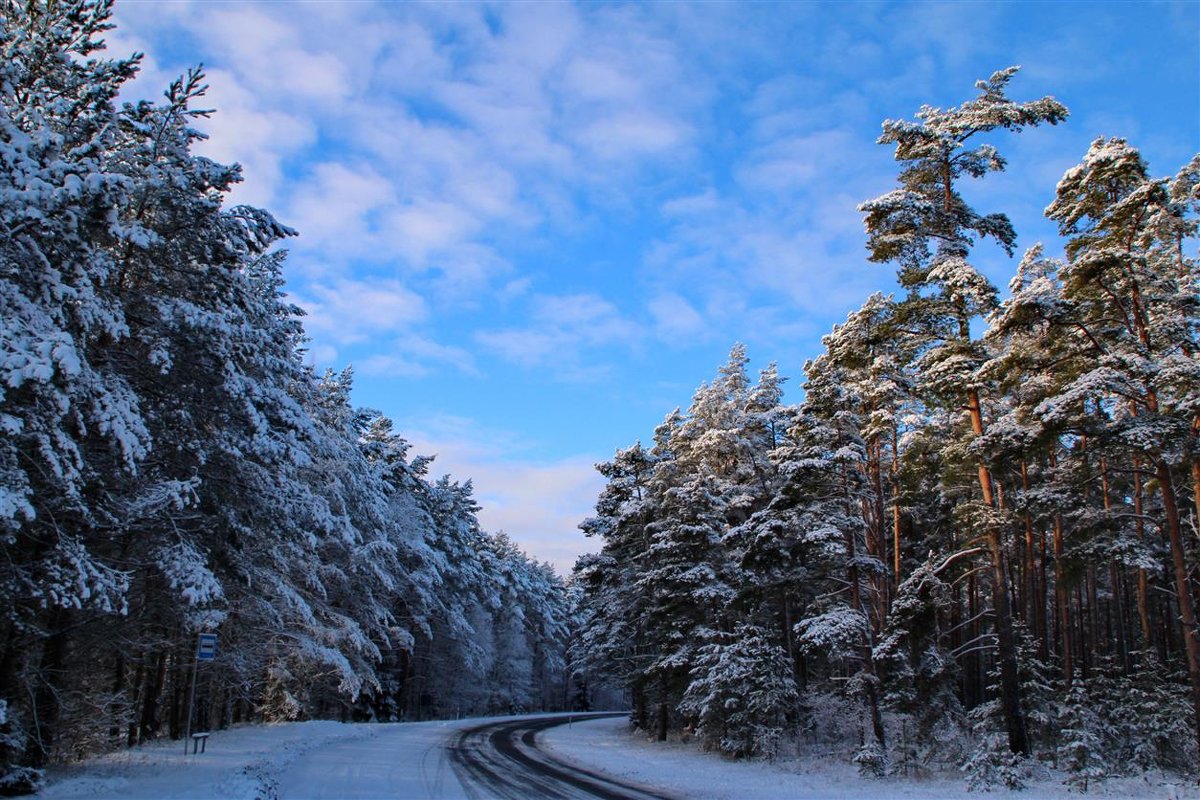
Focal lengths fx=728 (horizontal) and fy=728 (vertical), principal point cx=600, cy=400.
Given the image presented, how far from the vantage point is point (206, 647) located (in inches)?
638

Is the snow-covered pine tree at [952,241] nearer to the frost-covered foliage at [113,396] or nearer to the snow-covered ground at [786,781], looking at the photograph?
the snow-covered ground at [786,781]

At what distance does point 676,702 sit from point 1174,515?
20895 mm

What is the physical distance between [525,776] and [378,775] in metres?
3.90

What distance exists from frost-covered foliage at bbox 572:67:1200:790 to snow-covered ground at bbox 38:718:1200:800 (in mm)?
1249

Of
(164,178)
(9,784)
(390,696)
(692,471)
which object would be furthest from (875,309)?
(390,696)

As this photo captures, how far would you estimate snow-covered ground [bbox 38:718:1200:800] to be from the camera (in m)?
12.8

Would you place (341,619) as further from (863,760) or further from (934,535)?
(934,535)

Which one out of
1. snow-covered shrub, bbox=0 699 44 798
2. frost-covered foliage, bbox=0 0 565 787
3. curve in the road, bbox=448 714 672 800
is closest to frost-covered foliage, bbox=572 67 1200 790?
curve in the road, bbox=448 714 672 800

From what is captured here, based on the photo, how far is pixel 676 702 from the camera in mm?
31266

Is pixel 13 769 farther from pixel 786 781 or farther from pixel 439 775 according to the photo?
pixel 786 781

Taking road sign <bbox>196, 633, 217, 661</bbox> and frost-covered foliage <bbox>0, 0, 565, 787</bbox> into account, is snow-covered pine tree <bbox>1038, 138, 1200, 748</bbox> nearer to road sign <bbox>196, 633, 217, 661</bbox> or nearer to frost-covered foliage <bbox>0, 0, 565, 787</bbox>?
frost-covered foliage <bbox>0, 0, 565, 787</bbox>

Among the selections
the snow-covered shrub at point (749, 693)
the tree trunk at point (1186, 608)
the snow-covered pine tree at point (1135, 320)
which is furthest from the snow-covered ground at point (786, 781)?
the snow-covered pine tree at point (1135, 320)

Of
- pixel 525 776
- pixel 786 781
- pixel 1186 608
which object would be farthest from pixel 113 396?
pixel 1186 608

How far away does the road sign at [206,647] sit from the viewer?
16.0 m
